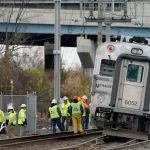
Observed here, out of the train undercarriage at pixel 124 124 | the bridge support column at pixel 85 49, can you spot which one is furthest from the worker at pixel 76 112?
the bridge support column at pixel 85 49

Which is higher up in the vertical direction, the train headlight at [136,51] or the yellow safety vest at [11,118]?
the train headlight at [136,51]

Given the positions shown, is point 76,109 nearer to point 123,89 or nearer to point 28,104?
point 123,89

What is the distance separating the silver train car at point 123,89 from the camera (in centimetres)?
1781

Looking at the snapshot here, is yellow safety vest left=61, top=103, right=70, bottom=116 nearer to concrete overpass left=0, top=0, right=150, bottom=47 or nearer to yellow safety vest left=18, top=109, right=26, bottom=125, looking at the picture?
yellow safety vest left=18, top=109, right=26, bottom=125

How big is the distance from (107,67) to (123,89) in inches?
37.5

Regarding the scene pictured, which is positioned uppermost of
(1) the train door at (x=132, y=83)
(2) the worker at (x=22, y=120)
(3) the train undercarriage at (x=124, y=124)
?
(1) the train door at (x=132, y=83)

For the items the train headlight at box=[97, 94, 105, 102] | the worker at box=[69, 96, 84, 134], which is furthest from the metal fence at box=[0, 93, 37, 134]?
the train headlight at box=[97, 94, 105, 102]

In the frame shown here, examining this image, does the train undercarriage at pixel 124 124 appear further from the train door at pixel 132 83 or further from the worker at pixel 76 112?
the worker at pixel 76 112

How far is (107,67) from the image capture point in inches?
723

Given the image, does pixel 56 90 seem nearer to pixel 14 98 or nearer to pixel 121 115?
pixel 14 98

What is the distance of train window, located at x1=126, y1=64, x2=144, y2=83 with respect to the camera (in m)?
17.9

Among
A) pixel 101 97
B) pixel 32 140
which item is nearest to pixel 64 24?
pixel 32 140

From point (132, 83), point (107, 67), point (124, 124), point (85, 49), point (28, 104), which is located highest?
point (107, 67)

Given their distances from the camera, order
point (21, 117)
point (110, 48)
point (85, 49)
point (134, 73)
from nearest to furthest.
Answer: point (134, 73)
point (110, 48)
point (21, 117)
point (85, 49)
